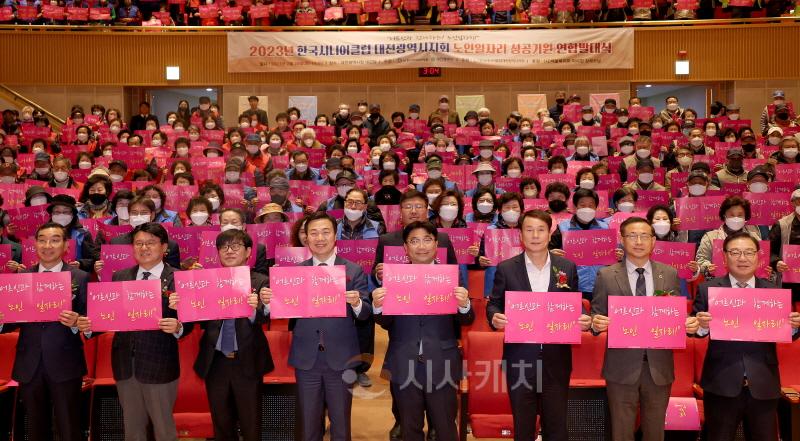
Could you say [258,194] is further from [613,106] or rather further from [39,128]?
[613,106]

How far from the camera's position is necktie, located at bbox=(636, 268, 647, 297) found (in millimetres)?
4309

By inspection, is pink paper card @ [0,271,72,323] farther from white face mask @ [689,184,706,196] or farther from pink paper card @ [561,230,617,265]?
white face mask @ [689,184,706,196]

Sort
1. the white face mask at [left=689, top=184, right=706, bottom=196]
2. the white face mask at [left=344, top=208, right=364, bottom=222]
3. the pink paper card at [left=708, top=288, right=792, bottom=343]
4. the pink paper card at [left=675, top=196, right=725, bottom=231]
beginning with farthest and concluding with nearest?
1. the white face mask at [left=689, top=184, right=706, bottom=196]
2. the pink paper card at [left=675, top=196, right=725, bottom=231]
3. the white face mask at [left=344, top=208, right=364, bottom=222]
4. the pink paper card at [left=708, top=288, right=792, bottom=343]

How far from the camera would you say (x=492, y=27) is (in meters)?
16.6

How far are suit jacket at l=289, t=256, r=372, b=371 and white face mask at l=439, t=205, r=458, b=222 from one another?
1758mm

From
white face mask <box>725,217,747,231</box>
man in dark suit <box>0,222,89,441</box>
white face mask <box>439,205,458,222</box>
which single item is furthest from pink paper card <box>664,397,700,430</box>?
man in dark suit <box>0,222,89,441</box>

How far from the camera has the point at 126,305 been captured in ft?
14.0

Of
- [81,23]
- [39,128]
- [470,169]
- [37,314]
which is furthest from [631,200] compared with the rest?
[81,23]

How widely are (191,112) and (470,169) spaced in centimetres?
720

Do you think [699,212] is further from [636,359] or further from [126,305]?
[126,305]

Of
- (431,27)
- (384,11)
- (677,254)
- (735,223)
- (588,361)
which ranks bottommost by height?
(588,361)

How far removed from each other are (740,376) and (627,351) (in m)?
0.60

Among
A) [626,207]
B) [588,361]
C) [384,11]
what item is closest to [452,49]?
[384,11]

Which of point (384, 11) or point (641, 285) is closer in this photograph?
point (641, 285)
